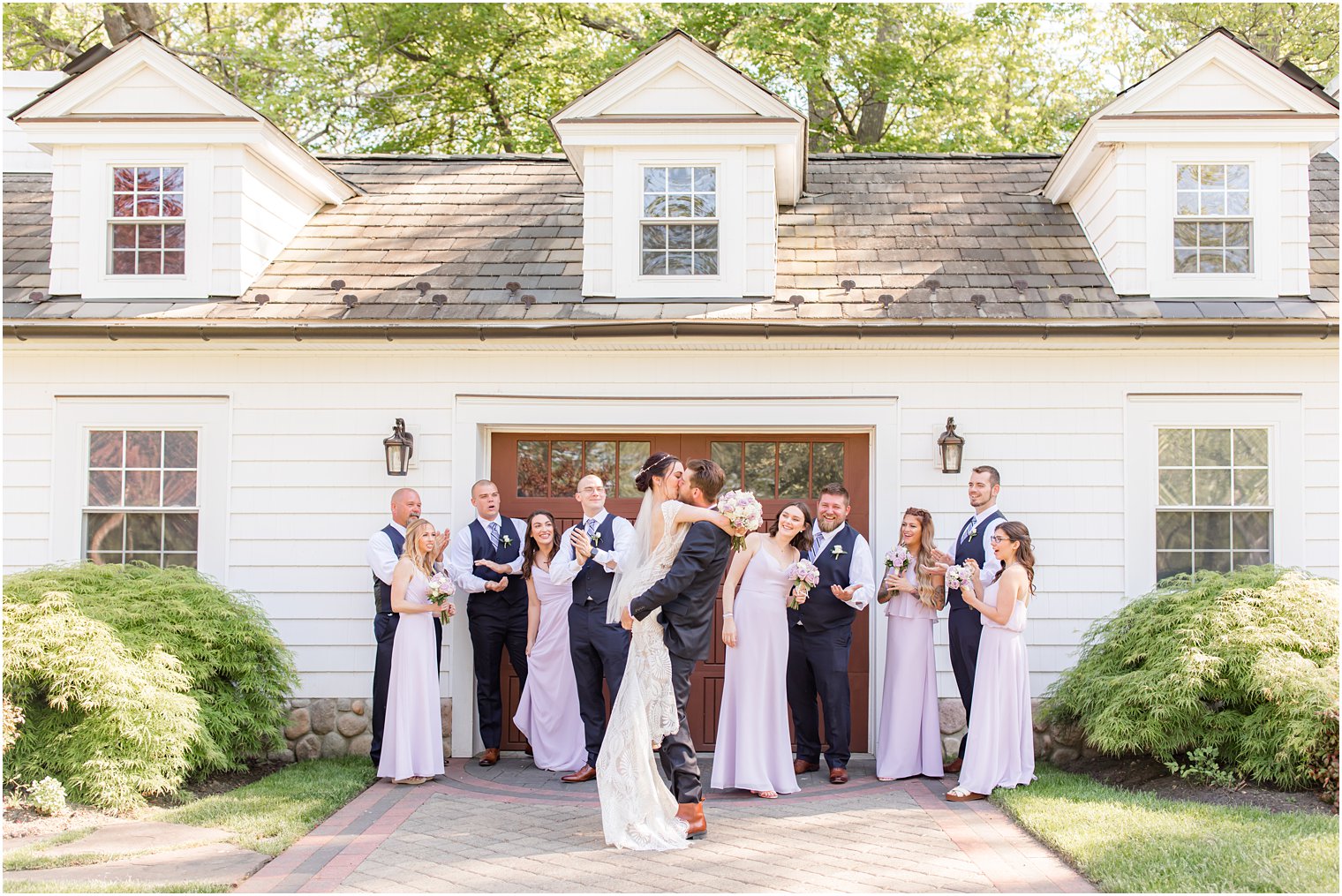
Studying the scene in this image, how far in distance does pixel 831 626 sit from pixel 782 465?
5.45 feet

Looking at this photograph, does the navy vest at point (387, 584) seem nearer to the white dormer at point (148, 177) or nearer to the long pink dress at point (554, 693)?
the long pink dress at point (554, 693)

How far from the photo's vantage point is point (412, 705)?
25.4 ft

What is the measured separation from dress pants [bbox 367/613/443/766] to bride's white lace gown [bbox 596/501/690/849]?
221 cm

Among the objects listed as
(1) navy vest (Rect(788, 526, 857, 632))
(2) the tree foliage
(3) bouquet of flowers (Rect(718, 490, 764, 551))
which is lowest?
(1) navy vest (Rect(788, 526, 857, 632))

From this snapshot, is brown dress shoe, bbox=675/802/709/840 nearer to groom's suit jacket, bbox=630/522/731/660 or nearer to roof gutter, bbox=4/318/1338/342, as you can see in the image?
groom's suit jacket, bbox=630/522/731/660

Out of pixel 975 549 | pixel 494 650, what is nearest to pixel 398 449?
pixel 494 650

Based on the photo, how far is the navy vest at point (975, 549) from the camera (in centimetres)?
786

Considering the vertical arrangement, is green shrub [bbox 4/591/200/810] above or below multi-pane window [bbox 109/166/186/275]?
below

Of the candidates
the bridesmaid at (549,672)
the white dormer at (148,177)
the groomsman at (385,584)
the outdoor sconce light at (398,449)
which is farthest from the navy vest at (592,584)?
the white dormer at (148,177)

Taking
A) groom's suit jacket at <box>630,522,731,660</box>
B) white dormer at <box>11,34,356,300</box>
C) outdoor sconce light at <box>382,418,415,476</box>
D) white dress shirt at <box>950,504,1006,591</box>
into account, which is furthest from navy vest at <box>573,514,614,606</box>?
white dormer at <box>11,34,356,300</box>

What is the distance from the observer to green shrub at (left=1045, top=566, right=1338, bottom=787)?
702 centimetres

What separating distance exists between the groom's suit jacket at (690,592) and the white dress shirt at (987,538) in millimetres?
2216

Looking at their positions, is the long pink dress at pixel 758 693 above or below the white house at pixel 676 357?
below

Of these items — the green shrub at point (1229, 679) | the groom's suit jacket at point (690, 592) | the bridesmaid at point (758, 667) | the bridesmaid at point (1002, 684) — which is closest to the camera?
the groom's suit jacket at point (690, 592)
